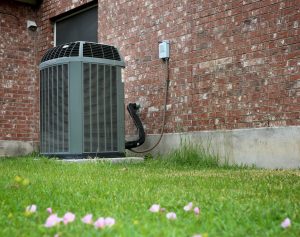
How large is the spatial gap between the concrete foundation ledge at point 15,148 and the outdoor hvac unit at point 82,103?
10.2ft

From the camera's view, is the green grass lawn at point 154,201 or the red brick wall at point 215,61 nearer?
the green grass lawn at point 154,201

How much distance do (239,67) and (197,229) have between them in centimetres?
409

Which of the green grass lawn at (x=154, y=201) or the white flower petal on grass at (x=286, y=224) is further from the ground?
the white flower petal on grass at (x=286, y=224)

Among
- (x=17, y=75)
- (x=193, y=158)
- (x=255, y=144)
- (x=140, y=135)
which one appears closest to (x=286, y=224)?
(x=255, y=144)

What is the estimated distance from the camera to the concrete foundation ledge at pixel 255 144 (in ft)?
17.4

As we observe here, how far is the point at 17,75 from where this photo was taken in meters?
9.85

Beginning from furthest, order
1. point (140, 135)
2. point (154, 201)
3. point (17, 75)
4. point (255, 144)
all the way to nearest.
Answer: point (17, 75) → point (140, 135) → point (255, 144) → point (154, 201)

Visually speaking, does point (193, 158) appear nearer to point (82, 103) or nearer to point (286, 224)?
point (82, 103)

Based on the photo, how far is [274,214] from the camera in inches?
97.4

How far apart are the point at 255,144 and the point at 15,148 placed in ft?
18.3

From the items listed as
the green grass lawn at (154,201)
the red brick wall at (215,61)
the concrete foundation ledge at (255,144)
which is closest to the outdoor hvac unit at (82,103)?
the red brick wall at (215,61)

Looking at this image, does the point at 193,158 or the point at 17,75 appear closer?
the point at 193,158

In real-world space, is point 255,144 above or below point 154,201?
above

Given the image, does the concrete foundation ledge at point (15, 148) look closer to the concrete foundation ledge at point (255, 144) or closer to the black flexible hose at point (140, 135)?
the black flexible hose at point (140, 135)
